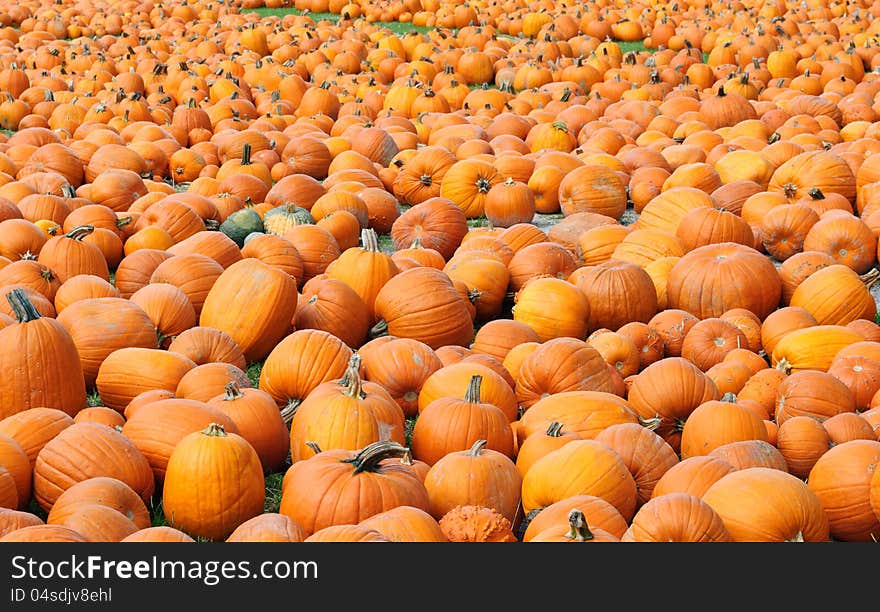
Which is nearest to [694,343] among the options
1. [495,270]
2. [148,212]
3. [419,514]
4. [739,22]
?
[495,270]

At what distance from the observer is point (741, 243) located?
21.9 feet

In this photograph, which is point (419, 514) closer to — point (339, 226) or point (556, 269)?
point (556, 269)

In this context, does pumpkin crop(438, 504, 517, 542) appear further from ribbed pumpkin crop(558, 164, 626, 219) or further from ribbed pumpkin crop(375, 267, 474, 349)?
ribbed pumpkin crop(558, 164, 626, 219)

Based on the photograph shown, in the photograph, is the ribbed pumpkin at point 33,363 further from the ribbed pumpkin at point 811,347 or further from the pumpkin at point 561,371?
the ribbed pumpkin at point 811,347

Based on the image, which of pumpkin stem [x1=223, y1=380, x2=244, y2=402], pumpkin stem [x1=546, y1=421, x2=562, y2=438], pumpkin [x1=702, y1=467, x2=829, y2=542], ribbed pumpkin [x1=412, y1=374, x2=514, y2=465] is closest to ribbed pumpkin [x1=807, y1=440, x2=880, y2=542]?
pumpkin [x1=702, y1=467, x2=829, y2=542]

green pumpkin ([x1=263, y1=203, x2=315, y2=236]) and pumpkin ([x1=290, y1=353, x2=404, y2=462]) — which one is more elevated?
green pumpkin ([x1=263, y1=203, x2=315, y2=236])

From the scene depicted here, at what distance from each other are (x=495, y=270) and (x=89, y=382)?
237cm

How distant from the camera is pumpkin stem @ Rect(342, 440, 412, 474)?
3.59 meters

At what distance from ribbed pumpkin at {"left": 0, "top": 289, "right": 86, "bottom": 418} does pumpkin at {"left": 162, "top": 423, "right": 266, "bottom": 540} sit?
96 centimetres

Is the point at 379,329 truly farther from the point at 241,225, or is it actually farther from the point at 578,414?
the point at 241,225

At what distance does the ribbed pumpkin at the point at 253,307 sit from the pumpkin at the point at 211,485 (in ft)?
5.11

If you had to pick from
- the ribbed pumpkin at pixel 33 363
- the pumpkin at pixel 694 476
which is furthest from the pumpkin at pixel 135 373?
the pumpkin at pixel 694 476

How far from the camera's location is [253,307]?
5367mm

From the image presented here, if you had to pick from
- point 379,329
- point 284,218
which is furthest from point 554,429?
point 284,218
